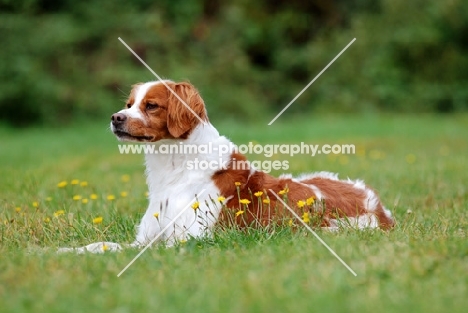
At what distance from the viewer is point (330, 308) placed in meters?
3.30

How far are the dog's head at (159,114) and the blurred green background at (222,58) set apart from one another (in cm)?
1080

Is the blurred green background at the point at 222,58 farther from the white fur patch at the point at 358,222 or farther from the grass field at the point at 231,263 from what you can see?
the white fur patch at the point at 358,222

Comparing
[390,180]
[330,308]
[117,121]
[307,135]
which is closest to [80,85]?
[307,135]

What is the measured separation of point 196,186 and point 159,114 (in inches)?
22.4

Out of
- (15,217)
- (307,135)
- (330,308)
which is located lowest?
(307,135)

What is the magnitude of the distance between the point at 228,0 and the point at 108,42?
5.15 metres

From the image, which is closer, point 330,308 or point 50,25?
point 330,308

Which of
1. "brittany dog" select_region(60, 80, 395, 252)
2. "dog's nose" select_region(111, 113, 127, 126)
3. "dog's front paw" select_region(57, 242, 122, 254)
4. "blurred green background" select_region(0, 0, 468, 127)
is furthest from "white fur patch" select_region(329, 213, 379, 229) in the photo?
"blurred green background" select_region(0, 0, 468, 127)

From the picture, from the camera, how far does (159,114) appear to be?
16.6ft

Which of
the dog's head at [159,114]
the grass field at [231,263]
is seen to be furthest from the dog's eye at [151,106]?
the grass field at [231,263]

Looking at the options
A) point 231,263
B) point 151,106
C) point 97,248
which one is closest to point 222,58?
point 151,106

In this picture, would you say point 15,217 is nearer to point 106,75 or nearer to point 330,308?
point 330,308

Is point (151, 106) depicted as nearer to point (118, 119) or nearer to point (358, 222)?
point (118, 119)

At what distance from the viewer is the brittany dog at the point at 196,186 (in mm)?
4883
